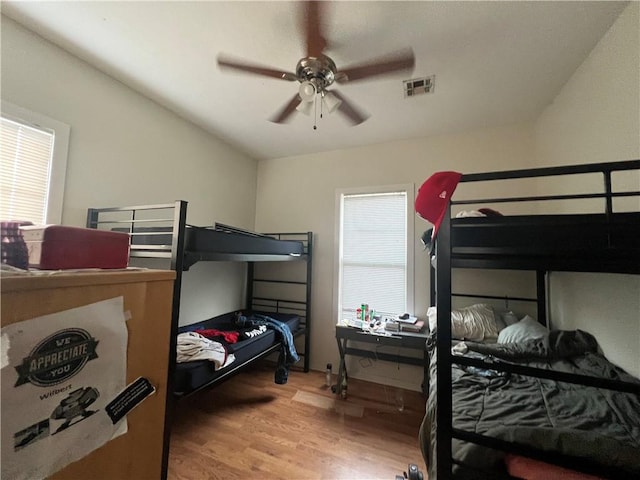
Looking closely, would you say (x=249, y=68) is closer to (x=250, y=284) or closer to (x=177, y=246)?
(x=177, y=246)

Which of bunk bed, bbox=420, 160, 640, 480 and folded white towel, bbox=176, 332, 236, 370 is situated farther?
folded white towel, bbox=176, 332, 236, 370

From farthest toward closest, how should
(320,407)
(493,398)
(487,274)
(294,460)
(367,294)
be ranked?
(367,294)
(487,274)
(320,407)
(294,460)
(493,398)

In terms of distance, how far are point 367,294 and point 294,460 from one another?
1.72 metres

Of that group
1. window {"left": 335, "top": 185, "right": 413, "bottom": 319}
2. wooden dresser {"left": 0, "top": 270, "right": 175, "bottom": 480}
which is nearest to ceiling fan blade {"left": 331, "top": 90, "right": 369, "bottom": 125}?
window {"left": 335, "top": 185, "right": 413, "bottom": 319}

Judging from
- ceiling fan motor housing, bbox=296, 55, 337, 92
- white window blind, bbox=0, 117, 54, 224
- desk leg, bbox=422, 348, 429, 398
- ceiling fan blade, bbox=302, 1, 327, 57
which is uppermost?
ceiling fan blade, bbox=302, 1, 327, 57

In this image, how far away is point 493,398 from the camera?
123 centimetres

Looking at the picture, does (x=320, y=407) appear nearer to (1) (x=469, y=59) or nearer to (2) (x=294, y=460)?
(2) (x=294, y=460)

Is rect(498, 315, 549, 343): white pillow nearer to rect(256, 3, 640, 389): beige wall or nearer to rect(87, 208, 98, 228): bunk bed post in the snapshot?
rect(256, 3, 640, 389): beige wall

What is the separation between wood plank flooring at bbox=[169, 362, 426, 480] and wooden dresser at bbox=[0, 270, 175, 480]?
1.20 m

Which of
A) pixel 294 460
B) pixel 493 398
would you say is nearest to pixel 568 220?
pixel 493 398

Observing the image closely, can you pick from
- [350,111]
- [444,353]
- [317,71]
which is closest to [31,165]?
[317,71]

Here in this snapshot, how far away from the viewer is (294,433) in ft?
6.40

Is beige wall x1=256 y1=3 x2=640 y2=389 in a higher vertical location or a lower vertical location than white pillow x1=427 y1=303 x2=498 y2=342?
higher

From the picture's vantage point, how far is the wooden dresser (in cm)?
47
